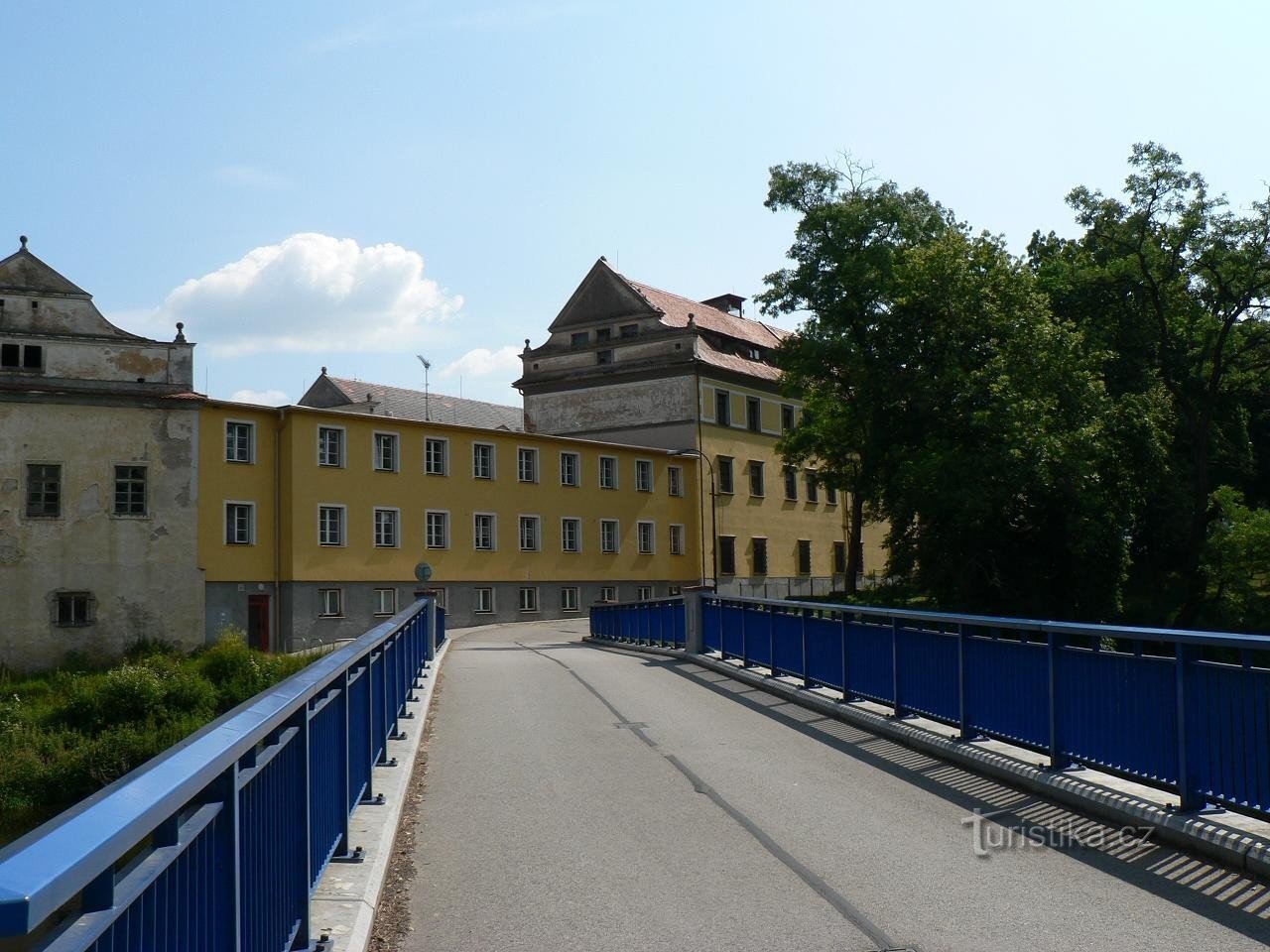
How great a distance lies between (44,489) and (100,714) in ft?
29.7

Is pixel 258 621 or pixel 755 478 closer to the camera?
pixel 258 621

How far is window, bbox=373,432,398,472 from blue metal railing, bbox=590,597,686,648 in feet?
50.9

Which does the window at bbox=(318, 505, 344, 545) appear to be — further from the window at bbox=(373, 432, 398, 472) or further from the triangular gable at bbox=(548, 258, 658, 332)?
the triangular gable at bbox=(548, 258, 658, 332)

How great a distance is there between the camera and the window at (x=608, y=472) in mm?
57531

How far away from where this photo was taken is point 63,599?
45469mm

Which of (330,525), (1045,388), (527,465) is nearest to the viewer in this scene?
(1045,388)

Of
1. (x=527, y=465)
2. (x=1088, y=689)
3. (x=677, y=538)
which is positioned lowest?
(x=1088, y=689)

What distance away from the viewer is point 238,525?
4644 centimetres

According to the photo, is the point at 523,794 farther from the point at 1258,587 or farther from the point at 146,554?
the point at 146,554

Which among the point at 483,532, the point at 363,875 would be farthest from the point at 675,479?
the point at 363,875

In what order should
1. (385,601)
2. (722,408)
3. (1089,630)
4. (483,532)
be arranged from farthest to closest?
1. (722,408)
2. (483,532)
3. (385,601)
4. (1089,630)

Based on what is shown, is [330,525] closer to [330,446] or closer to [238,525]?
[330,446]

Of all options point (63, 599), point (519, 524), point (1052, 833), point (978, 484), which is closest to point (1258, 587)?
point (978, 484)

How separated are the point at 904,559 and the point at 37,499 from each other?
29.7 m
